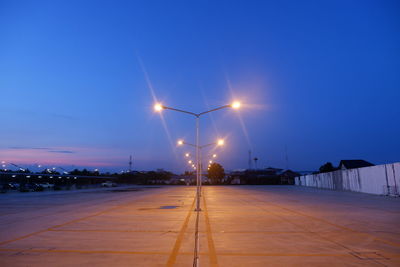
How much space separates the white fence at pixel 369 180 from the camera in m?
33.8

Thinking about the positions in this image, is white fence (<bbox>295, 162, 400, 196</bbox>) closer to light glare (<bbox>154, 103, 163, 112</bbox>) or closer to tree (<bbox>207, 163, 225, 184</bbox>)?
light glare (<bbox>154, 103, 163, 112</bbox>)

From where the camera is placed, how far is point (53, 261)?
24.3ft

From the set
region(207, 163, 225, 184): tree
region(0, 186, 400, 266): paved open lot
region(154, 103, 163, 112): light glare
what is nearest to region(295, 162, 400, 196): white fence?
region(0, 186, 400, 266): paved open lot

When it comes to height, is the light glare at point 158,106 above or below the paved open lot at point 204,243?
above

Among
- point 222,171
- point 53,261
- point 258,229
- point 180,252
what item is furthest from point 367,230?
point 222,171

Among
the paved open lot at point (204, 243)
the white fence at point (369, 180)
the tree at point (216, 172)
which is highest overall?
the tree at point (216, 172)

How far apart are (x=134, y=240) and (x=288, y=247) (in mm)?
4689

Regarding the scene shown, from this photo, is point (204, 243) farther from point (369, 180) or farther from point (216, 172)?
point (216, 172)

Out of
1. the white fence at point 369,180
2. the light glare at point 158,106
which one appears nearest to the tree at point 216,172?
the white fence at point 369,180

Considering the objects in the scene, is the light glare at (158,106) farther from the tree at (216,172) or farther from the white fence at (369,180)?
the tree at (216,172)

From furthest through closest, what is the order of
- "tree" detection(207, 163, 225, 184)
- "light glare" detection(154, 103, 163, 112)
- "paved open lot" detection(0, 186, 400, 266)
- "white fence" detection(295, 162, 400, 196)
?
"tree" detection(207, 163, 225, 184) < "white fence" detection(295, 162, 400, 196) < "light glare" detection(154, 103, 163, 112) < "paved open lot" detection(0, 186, 400, 266)

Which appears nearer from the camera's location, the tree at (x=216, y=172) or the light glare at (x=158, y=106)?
the light glare at (x=158, y=106)

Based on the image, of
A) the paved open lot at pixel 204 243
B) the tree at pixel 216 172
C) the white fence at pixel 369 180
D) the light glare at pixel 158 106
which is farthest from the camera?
the tree at pixel 216 172

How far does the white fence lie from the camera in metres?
33.8
